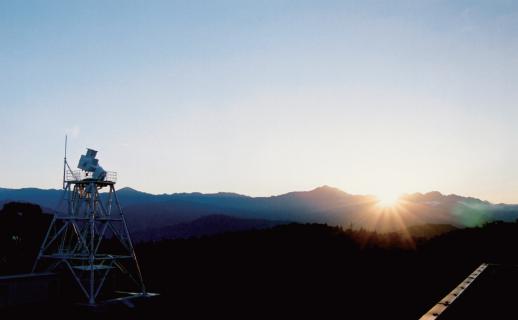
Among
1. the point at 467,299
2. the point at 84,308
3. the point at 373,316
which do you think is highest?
the point at 467,299

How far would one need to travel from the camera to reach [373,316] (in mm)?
62781

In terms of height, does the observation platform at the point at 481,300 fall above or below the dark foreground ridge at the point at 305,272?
above

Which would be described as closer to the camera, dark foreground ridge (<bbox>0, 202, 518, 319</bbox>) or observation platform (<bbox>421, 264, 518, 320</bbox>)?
observation platform (<bbox>421, 264, 518, 320</bbox>)

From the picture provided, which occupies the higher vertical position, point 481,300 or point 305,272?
point 481,300

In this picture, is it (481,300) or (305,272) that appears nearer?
(481,300)

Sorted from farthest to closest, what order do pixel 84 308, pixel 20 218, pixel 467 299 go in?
pixel 20 218 < pixel 84 308 < pixel 467 299

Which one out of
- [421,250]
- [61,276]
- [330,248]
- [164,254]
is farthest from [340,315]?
[330,248]

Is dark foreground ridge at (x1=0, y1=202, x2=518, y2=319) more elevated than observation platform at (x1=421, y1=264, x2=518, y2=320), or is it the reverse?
observation platform at (x1=421, y1=264, x2=518, y2=320)

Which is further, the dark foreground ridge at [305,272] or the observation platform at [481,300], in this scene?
the dark foreground ridge at [305,272]

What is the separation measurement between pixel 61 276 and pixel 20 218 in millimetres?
45910

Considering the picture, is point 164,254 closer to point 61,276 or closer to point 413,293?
point 413,293

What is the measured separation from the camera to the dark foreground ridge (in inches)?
2454

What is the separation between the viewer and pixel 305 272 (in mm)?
110938

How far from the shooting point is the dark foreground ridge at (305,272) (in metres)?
62.3
